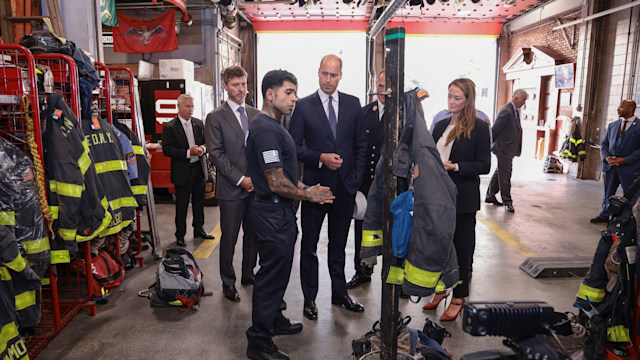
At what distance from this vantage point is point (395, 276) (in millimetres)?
1820

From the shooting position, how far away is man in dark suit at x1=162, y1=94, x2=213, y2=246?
5.07 metres

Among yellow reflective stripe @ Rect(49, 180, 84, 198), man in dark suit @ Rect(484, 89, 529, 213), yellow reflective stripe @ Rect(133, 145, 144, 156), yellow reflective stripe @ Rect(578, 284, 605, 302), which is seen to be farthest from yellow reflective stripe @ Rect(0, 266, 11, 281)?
man in dark suit @ Rect(484, 89, 529, 213)

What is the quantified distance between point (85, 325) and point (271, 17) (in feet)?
40.4

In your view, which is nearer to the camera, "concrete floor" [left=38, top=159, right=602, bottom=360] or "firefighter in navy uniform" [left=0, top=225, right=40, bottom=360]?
"firefighter in navy uniform" [left=0, top=225, right=40, bottom=360]

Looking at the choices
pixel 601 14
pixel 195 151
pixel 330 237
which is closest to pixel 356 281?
pixel 330 237

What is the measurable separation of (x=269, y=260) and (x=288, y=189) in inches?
17.8

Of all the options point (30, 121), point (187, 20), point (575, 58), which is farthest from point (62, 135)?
point (575, 58)

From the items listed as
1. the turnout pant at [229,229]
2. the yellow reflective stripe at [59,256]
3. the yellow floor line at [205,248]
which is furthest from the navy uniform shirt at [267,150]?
the yellow floor line at [205,248]

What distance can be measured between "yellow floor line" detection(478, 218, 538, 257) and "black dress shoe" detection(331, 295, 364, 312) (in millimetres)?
2452

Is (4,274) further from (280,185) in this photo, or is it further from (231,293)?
(231,293)

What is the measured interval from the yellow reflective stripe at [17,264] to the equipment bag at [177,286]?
4.25 ft

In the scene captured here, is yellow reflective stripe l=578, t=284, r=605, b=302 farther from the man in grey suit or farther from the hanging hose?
the hanging hose

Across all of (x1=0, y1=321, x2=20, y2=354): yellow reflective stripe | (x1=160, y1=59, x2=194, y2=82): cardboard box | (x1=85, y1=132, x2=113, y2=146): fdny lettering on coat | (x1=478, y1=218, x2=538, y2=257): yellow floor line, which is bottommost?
(x1=478, y1=218, x2=538, y2=257): yellow floor line

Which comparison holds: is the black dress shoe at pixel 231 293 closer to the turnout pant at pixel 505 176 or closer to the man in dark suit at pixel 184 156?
the man in dark suit at pixel 184 156
